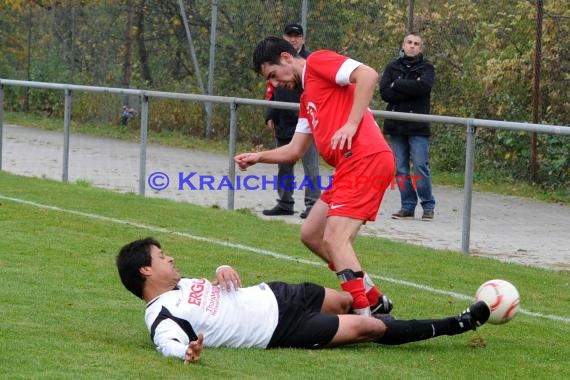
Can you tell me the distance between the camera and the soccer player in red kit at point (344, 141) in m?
7.72

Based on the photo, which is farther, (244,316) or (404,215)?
(404,215)

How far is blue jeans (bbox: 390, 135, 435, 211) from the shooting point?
45.3ft

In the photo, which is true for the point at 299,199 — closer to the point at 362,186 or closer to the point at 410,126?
the point at 410,126

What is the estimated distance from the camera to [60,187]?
625 inches

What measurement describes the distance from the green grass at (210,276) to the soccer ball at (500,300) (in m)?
0.20

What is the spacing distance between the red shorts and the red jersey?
6 centimetres

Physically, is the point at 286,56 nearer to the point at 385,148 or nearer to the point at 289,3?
the point at 385,148

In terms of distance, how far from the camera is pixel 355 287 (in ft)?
25.2

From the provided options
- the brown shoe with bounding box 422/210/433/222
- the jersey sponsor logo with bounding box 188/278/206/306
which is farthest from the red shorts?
the brown shoe with bounding box 422/210/433/222

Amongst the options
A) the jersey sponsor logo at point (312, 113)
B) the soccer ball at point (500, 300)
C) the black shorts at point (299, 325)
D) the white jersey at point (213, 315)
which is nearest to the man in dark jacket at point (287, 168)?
the jersey sponsor logo at point (312, 113)

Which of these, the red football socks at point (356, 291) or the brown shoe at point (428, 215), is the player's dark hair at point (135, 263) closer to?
the red football socks at point (356, 291)

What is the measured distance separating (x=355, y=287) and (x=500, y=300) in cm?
84

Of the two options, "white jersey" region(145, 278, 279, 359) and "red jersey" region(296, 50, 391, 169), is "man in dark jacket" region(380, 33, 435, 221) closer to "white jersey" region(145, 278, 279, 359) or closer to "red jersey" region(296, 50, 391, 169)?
"red jersey" region(296, 50, 391, 169)

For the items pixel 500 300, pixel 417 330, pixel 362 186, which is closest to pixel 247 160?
pixel 362 186
